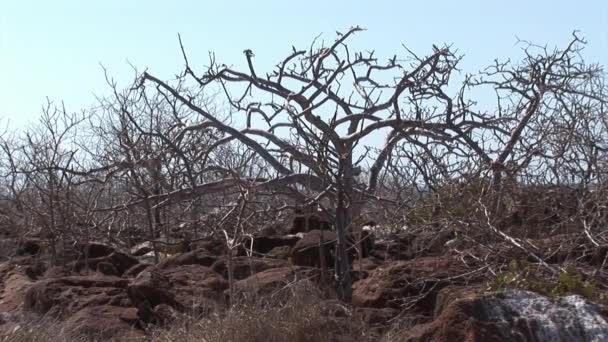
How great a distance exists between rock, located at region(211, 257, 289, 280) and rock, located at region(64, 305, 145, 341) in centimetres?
134

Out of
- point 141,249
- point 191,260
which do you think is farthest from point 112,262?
point 141,249

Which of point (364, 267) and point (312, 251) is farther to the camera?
point (312, 251)

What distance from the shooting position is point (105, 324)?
6.67m

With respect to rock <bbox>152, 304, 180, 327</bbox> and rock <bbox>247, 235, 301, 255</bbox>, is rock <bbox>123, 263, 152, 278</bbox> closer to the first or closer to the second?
rock <bbox>247, 235, 301, 255</bbox>

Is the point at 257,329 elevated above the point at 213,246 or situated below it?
below

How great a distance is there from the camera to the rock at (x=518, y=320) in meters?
4.82

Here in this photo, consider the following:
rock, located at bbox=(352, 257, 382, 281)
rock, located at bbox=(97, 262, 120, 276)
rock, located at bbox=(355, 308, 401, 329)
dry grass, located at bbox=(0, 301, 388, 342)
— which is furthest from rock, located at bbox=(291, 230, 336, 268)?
rock, located at bbox=(97, 262, 120, 276)

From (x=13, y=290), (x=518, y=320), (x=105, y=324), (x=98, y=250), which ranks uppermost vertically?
(x=98, y=250)

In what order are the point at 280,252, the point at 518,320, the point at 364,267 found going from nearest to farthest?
the point at 518,320
the point at 364,267
the point at 280,252

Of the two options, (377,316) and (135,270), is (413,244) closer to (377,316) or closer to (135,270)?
(377,316)

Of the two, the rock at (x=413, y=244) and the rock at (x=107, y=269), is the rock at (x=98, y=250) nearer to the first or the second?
the rock at (x=107, y=269)

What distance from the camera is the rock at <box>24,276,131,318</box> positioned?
7.49 metres

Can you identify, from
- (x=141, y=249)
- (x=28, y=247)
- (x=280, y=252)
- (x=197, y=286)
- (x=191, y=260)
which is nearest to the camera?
(x=197, y=286)

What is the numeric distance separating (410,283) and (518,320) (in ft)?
6.23
